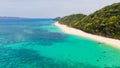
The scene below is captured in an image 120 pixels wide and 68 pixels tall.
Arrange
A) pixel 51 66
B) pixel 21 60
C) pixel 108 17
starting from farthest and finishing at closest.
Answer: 1. pixel 108 17
2. pixel 21 60
3. pixel 51 66

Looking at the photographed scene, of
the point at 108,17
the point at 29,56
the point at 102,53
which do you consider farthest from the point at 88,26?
the point at 29,56

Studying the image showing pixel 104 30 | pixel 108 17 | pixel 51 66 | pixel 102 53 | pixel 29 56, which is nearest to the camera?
pixel 51 66

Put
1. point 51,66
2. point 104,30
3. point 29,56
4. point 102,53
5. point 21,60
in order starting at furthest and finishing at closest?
1. point 104,30
2. point 102,53
3. point 29,56
4. point 21,60
5. point 51,66

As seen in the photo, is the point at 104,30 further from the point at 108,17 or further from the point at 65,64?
the point at 65,64

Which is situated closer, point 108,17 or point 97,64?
point 97,64

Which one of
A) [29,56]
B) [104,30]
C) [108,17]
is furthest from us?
[108,17]

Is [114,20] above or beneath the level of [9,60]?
above

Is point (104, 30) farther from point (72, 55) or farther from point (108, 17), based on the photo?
point (72, 55)

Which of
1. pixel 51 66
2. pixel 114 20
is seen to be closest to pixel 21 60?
pixel 51 66

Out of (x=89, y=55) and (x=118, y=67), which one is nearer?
(x=118, y=67)
